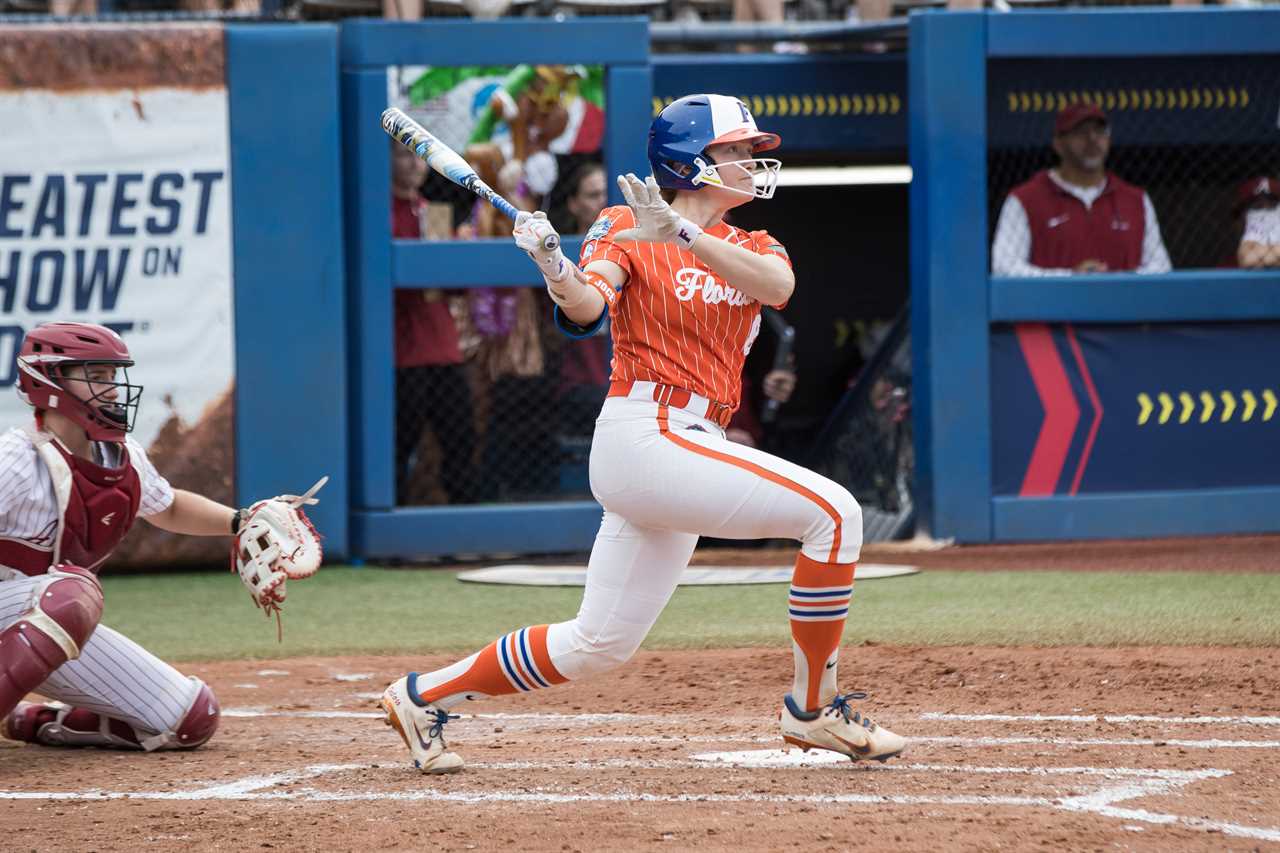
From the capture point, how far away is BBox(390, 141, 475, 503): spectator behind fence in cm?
862

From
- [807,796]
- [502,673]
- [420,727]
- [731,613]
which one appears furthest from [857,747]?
[731,613]

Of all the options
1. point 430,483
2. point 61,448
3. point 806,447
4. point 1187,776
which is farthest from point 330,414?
point 1187,776

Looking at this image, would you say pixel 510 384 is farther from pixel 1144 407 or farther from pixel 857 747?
pixel 857 747

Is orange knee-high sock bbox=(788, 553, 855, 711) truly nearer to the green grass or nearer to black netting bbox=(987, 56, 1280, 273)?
the green grass

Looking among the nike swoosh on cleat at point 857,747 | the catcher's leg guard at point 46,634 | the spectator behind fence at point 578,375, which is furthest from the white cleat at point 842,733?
the spectator behind fence at point 578,375

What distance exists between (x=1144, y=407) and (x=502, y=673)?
5739 mm

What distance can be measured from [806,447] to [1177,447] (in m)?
2.43

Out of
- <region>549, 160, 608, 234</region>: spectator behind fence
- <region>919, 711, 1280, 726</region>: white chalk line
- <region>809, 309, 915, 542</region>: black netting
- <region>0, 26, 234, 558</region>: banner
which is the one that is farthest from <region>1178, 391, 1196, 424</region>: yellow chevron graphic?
<region>0, 26, 234, 558</region>: banner

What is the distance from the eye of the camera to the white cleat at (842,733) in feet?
13.1

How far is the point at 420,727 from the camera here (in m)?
4.07

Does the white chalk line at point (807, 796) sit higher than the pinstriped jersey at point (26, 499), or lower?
lower

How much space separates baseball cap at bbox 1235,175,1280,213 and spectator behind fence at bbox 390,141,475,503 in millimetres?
4345

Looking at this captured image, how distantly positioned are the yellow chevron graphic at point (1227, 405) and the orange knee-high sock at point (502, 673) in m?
5.91

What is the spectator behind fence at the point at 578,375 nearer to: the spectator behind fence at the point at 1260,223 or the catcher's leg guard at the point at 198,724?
the spectator behind fence at the point at 1260,223
